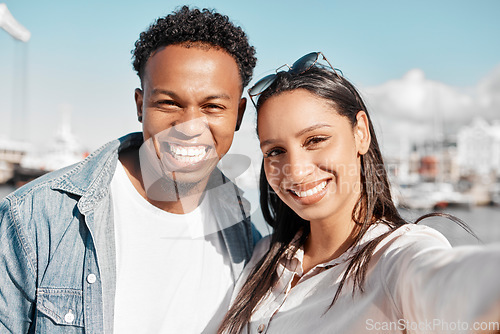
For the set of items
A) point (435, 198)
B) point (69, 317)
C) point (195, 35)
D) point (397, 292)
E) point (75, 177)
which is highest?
point (195, 35)

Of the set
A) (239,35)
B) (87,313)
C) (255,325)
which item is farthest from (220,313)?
(239,35)

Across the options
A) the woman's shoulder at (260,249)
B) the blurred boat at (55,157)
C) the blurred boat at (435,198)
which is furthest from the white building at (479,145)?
the woman's shoulder at (260,249)

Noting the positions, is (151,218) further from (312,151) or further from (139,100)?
(312,151)

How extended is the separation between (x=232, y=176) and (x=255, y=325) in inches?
54.2

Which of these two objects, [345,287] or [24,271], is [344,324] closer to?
[345,287]

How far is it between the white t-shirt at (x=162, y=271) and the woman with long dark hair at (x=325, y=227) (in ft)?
0.69

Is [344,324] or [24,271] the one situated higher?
[24,271]

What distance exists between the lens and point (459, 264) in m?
1.05

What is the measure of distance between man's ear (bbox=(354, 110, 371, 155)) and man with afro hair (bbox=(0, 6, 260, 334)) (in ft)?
2.60

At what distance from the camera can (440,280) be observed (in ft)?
3.65

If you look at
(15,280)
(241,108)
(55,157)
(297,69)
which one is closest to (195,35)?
(241,108)

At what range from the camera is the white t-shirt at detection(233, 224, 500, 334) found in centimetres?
97

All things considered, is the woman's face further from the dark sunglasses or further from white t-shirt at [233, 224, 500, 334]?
white t-shirt at [233, 224, 500, 334]

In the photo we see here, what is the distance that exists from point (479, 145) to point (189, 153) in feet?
289
